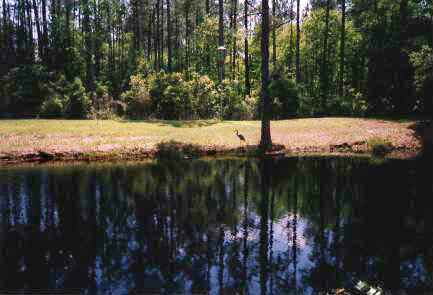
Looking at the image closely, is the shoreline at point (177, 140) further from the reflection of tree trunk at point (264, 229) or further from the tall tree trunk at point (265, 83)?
the reflection of tree trunk at point (264, 229)

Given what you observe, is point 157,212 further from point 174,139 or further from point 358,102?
point 358,102

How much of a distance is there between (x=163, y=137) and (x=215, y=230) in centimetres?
1372

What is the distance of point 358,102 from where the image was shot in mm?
36094

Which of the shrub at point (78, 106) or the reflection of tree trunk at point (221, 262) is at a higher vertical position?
the shrub at point (78, 106)

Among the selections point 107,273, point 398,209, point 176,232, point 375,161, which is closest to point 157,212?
point 176,232

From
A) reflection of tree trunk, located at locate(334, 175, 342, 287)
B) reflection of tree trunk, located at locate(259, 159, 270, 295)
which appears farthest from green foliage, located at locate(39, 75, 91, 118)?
reflection of tree trunk, located at locate(334, 175, 342, 287)

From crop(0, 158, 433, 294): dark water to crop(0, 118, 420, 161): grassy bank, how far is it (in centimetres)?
329

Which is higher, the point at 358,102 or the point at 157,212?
the point at 358,102

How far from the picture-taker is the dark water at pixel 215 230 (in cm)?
817

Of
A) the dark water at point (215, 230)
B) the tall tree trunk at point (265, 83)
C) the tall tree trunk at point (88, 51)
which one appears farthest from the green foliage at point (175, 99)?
the dark water at point (215, 230)

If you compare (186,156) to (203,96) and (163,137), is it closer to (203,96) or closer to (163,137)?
(163,137)

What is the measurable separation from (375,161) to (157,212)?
42.4ft

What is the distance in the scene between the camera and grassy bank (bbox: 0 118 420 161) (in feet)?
69.3

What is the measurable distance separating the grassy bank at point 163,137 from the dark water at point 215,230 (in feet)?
10.8
